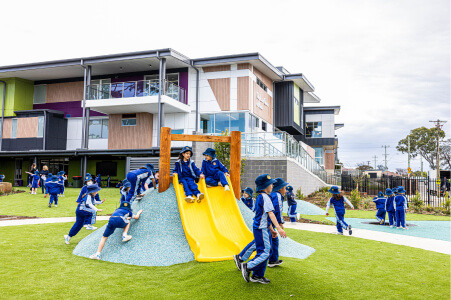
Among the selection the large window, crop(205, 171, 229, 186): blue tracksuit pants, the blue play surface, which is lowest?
the blue play surface

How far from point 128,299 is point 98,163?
2910 centimetres

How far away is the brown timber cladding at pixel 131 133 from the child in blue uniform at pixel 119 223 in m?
21.2

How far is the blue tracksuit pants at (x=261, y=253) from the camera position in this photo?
5375 mm

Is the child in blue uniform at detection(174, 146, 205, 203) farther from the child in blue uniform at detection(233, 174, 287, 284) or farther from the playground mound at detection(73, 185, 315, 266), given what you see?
the child in blue uniform at detection(233, 174, 287, 284)

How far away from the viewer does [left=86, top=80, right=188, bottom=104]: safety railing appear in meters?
25.3

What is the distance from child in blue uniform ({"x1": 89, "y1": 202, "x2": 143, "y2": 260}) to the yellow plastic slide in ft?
3.89

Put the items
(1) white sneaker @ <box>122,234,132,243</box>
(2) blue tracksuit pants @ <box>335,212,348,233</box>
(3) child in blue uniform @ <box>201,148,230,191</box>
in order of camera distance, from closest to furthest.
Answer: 1. (1) white sneaker @ <box>122,234,132,243</box>
2. (3) child in blue uniform @ <box>201,148,230,191</box>
3. (2) blue tracksuit pants @ <box>335,212,348,233</box>

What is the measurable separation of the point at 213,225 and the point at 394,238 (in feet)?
18.8

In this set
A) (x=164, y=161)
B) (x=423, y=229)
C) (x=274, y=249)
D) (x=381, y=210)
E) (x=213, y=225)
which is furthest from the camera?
(x=381, y=210)

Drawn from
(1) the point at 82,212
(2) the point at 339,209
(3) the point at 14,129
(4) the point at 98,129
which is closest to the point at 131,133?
(4) the point at 98,129

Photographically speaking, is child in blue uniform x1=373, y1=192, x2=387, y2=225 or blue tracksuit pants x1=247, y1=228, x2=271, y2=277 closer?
blue tracksuit pants x1=247, y1=228, x2=271, y2=277

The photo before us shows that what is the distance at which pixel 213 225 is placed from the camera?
7746 mm

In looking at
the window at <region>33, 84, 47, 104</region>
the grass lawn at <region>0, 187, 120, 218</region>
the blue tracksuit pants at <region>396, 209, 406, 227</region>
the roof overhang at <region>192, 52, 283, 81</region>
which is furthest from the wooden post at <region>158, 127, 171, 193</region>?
the window at <region>33, 84, 47, 104</region>

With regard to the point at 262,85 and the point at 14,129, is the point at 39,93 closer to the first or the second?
the point at 14,129
